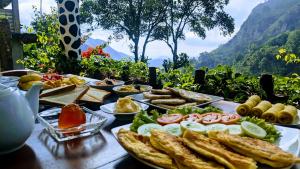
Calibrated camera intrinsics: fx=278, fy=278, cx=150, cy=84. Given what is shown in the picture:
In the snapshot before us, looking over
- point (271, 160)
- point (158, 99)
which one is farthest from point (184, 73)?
point (271, 160)

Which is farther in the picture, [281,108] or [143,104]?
[143,104]

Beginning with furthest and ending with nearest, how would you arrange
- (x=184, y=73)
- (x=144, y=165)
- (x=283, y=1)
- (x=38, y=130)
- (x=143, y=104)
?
(x=283, y=1) < (x=184, y=73) < (x=143, y=104) < (x=38, y=130) < (x=144, y=165)

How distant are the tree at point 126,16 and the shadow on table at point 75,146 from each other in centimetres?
1017

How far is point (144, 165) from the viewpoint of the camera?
987mm

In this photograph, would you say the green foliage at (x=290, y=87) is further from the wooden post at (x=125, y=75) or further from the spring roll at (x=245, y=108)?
the wooden post at (x=125, y=75)

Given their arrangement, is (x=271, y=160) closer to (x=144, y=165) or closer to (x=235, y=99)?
(x=144, y=165)

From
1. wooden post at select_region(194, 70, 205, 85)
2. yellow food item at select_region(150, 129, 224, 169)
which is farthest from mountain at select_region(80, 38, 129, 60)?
yellow food item at select_region(150, 129, 224, 169)

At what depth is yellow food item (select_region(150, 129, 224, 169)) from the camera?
33.2 inches

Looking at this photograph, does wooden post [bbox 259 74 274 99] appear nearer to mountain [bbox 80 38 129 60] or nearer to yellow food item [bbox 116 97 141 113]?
yellow food item [bbox 116 97 141 113]

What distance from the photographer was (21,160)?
3.38 ft

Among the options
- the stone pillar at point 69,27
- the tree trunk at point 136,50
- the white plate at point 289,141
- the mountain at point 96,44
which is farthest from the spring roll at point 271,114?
the tree trunk at point 136,50

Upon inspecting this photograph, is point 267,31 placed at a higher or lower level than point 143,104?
higher

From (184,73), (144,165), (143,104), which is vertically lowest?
(144,165)

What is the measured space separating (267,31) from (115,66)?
20.3 feet
